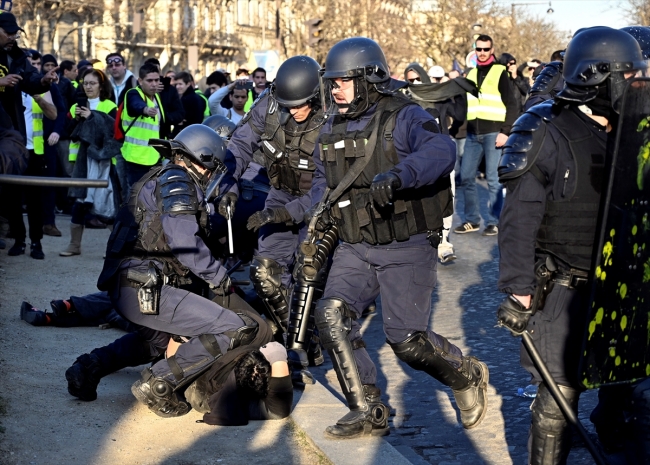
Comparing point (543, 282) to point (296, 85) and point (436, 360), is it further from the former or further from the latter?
point (296, 85)

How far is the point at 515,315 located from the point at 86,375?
2653mm

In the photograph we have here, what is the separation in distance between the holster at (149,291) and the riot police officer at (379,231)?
0.90 meters

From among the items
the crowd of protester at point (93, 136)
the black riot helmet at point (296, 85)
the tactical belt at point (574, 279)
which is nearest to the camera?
the tactical belt at point (574, 279)

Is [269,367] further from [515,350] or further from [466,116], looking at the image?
[466,116]

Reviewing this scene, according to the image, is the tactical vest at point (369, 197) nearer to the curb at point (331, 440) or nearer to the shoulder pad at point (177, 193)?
the shoulder pad at point (177, 193)

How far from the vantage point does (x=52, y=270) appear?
33.1 ft

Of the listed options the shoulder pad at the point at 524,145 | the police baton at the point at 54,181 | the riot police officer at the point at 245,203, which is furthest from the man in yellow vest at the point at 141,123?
the shoulder pad at the point at 524,145

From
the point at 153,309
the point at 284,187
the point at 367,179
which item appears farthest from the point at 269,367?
the point at 284,187

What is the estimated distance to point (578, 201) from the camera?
403 cm

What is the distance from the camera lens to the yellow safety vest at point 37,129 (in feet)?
36.0

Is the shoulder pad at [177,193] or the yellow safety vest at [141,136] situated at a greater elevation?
the shoulder pad at [177,193]

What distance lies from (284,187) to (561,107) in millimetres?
3197

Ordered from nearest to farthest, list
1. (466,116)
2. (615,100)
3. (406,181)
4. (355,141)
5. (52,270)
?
(615,100), (406,181), (355,141), (52,270), (466,116)

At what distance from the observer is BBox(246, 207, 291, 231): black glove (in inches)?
254
